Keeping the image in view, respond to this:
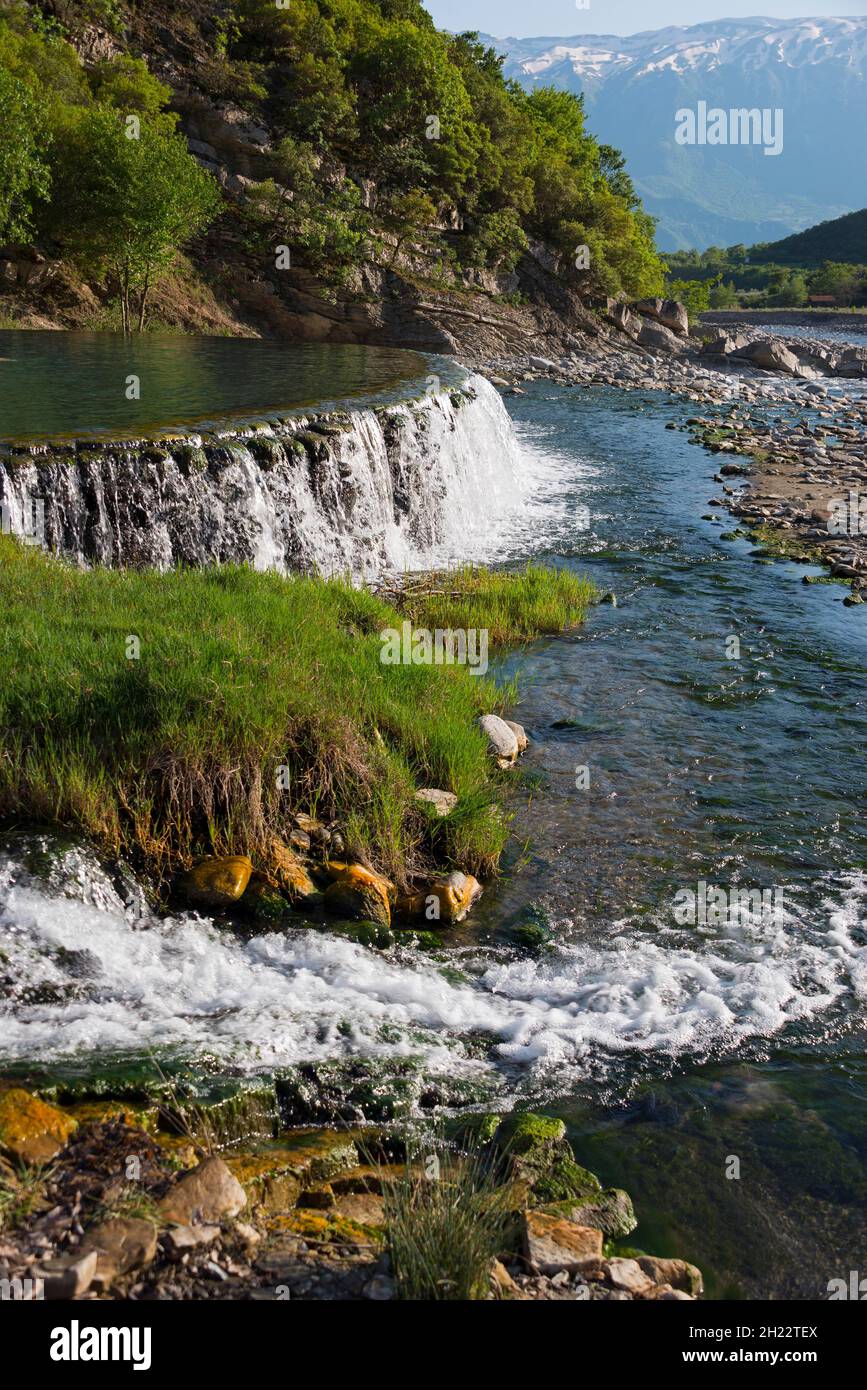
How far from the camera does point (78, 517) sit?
12.0 meters

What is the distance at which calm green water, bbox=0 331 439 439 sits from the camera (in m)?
14.8

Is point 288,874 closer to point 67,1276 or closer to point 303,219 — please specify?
point 67,1276

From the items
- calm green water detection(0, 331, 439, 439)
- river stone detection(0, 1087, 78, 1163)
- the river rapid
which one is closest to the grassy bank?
the river rapid

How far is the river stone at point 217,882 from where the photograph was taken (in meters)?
6.44

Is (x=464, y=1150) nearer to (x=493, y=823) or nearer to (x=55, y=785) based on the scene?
(x=493, y=823)

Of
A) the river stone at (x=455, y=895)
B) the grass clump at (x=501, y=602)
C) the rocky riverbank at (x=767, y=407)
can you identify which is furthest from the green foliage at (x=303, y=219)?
the river stone at (x=455, y=895)

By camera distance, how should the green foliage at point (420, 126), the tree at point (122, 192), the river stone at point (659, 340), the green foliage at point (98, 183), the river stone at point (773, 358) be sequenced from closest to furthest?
the green foliage at point (98, 183) < the tree at point (122, 192) < the green foliage at point (420, 126) < the river stone at point (773, 358) < the river stone at point (659, 340)

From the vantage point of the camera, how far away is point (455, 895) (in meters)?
6.87

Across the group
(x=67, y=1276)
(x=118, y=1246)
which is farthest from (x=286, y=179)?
(x=67, y=1276)

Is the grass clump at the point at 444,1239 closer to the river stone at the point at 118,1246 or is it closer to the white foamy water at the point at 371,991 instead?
the river stone at the point at 118,1246

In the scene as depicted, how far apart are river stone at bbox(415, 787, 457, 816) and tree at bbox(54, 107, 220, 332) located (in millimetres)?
29250

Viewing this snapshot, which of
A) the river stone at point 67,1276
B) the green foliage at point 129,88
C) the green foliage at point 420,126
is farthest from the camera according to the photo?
the green foliage at point 420,126

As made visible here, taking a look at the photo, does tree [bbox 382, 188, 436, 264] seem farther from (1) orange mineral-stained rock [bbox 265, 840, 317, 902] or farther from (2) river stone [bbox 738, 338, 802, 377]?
(1) orange mineral-stained rock [bbox 265, 840, 317, 902]

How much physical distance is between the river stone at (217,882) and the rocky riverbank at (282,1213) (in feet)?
6.82
